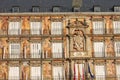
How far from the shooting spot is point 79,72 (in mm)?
53156

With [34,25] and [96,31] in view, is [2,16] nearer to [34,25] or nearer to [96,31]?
[34,25]

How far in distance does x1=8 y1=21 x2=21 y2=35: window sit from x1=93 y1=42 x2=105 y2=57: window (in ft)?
36.7

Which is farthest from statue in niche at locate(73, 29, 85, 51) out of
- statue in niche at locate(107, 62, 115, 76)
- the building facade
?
statue in niche at locate(107, 62, 115, 76)

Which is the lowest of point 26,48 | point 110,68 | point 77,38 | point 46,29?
point 110,68

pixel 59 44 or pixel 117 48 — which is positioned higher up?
pixel 59 44

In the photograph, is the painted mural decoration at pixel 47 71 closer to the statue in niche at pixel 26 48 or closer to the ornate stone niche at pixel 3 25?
the statue in niche at pixel 26 48

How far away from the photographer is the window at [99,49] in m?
53.9

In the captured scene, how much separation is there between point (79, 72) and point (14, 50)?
971cm

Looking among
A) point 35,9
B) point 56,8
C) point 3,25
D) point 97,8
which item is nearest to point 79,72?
point 97,8

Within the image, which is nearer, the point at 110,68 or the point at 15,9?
the point at 110,68

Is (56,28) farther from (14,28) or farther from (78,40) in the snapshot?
(14,28)

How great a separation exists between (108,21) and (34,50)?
37.6 ft

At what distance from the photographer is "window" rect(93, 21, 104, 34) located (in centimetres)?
5481

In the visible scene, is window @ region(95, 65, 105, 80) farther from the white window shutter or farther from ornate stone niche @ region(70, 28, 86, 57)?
ornate stone niche @ region(70, 28, 86, 57)
